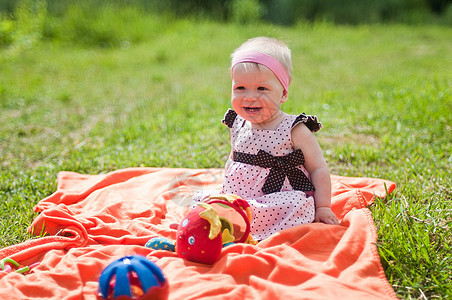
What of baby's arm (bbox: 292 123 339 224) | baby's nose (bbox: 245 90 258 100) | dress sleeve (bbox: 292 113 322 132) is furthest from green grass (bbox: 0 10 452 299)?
baby's nose (bbox: 245 90 258 100)

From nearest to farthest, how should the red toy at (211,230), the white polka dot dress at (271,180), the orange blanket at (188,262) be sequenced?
the orange blanket at (188,262), the red toy at (211,230), the white polka dot dress at (271,180)

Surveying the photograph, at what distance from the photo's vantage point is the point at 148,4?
10539 mm

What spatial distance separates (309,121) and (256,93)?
0.39 m

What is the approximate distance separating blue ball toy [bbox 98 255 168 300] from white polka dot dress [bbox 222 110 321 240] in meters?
0.86

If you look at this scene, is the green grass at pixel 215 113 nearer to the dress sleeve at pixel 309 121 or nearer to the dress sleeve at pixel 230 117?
the dress sleeve at pixel 309 121

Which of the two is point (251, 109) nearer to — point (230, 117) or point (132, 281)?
point (230, 117)

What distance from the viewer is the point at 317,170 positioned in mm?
2814

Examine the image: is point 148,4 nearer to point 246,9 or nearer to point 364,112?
point 246,9

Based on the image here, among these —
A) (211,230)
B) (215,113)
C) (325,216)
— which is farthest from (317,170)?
(215,113)

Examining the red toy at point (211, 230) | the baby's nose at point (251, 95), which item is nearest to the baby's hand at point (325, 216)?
the red toy at point (211, 230)

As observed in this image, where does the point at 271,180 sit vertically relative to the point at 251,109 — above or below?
below

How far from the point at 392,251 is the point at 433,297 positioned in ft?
1.05

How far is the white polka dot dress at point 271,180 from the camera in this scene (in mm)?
2676

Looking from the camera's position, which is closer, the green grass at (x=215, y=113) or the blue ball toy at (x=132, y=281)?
the blue ball toy at (x=132, y=281)
